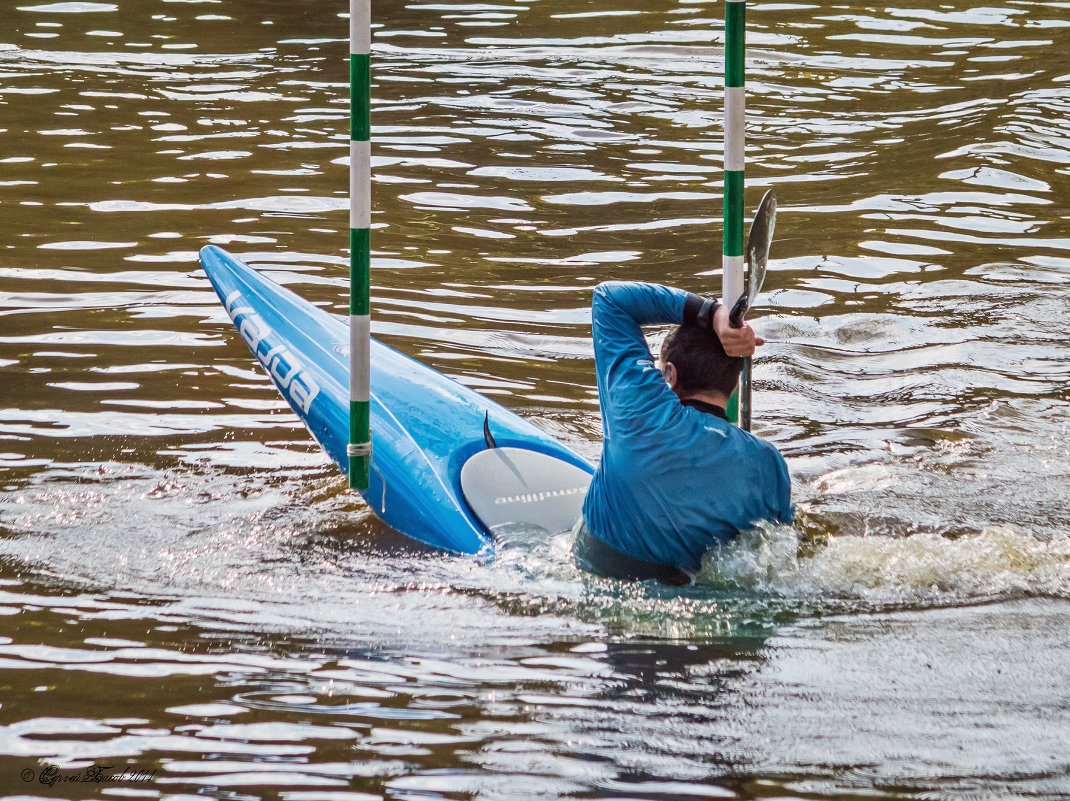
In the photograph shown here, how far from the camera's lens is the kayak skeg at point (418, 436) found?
4453mm

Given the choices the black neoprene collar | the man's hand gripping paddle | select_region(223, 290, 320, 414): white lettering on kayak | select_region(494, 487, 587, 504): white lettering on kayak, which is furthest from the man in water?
select_region(223, 290, 320, 414): white lettering on kayak

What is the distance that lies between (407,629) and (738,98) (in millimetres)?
1884

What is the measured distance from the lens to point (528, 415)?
547 cm

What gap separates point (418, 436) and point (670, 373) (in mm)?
1351

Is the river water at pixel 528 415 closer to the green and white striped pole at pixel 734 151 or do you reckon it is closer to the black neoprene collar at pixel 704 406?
the black neoprene collar at pixel 704 406

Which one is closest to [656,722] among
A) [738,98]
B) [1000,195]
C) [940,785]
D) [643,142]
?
[940,785]

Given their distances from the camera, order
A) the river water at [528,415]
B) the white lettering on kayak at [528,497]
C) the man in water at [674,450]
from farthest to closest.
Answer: the white lettering on kayak at [528,497] → the man in water at [674,450] → the river water at [528,415]

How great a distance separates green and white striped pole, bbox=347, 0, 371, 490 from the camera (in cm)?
371

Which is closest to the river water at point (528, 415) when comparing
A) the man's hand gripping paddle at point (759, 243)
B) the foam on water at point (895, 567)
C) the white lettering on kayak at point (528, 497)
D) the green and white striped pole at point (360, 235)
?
the foam on water at point (895, 567)

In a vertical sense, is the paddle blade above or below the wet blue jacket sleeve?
above

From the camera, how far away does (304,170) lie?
8852 mm

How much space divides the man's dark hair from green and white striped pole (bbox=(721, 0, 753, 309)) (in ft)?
1.29

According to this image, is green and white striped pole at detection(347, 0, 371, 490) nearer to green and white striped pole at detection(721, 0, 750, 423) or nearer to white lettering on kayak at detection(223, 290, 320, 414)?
green and white striped pole at detection(721, 0, 750, 423)

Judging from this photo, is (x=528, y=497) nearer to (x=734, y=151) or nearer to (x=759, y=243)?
(x=759, y=243)
